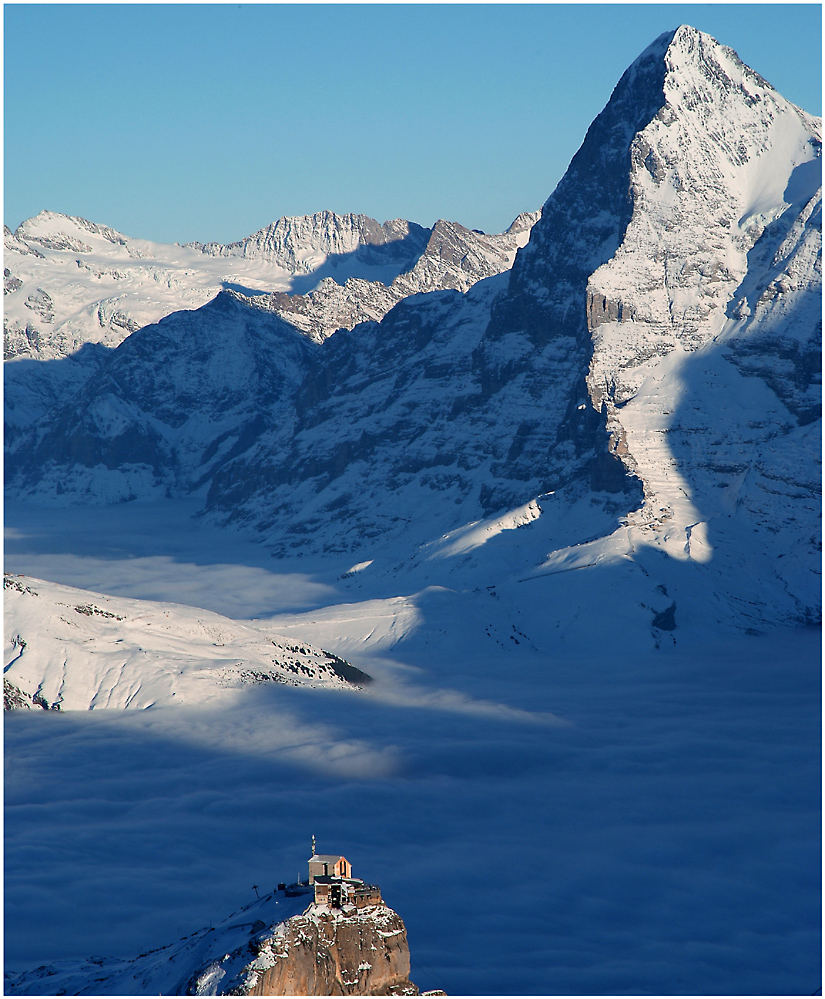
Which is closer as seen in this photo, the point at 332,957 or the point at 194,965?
the point at 332,957

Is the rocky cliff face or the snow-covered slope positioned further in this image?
the snow-covered slope

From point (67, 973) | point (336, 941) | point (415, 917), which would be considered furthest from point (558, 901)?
point (336, 941)

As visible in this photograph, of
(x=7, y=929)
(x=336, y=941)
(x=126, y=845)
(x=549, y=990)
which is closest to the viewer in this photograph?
(x=336, y=941)

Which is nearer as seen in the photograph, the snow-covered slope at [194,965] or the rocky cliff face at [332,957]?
the rocky cliff face at [332,957]

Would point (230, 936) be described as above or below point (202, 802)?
below

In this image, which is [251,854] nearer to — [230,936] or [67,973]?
[67,973]

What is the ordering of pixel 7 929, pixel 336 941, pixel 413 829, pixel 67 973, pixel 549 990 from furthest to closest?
pixel 413 829 < pixel 7 929 < pixel 549 990 < pixel 67 973 < pixel 336 941

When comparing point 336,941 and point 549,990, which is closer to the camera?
point 336,941
